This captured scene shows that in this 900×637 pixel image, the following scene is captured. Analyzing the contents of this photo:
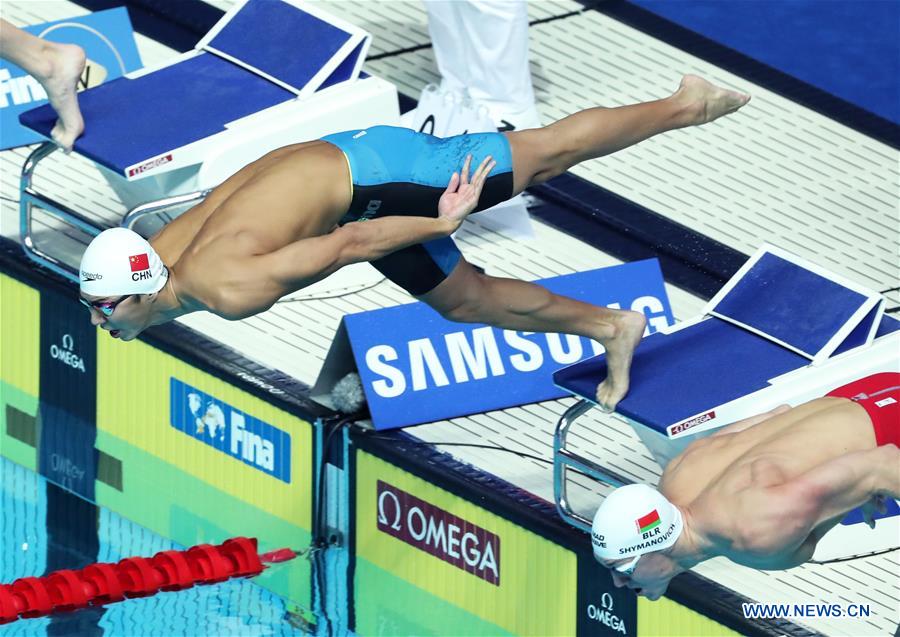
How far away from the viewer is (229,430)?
25.5ft

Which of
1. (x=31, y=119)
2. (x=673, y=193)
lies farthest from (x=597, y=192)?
(x=31, y=119)

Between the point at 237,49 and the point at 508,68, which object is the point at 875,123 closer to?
the point at 508,68

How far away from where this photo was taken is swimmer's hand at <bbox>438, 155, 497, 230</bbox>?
20.0 ft

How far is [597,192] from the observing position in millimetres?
8695

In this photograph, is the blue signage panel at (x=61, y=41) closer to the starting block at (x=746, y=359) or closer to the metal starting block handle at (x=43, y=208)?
the metal starting block handle at (x=43, y=208)

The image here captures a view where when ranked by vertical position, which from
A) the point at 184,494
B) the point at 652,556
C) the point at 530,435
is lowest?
the point at 184,494

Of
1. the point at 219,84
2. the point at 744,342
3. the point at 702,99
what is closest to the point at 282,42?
the point at 219,84

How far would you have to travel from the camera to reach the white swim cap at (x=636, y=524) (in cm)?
548

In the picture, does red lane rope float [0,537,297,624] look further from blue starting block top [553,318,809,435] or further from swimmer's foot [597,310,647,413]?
swimmer's foot [597,310,647,413]

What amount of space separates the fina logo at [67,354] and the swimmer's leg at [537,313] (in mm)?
2161

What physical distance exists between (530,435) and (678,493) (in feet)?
5.53

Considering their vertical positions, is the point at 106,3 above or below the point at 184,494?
above

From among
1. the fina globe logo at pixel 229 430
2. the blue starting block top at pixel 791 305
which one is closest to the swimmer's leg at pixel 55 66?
the fina globe logo at pixel 229 430
